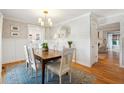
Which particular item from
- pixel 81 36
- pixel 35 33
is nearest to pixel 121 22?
pixel 81 36

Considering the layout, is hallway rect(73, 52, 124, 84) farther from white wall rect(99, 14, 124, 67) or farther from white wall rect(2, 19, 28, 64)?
white wall rect(2, 19, 28, 64)

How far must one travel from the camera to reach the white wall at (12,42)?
138 inches

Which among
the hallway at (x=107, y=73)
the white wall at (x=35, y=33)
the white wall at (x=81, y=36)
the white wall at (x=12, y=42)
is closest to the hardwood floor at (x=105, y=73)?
the hallway at (x=107, y=73)

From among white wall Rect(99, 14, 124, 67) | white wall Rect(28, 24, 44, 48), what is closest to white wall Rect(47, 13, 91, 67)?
white wall Rect(99, 14, 124, 67)

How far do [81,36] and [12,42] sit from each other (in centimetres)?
294

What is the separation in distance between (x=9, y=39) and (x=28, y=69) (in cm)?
179

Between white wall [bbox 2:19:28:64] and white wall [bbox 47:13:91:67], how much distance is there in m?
2.28

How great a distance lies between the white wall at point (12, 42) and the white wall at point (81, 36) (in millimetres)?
2278

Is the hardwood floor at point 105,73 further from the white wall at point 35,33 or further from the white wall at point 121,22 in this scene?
the white wall at point 35,33

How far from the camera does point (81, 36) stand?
3.38 meters

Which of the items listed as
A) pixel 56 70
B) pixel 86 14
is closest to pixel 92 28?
pixel 86 14

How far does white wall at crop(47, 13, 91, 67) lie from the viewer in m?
3.09

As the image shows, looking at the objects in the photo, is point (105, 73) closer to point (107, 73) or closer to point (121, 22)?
point (107, 73)
